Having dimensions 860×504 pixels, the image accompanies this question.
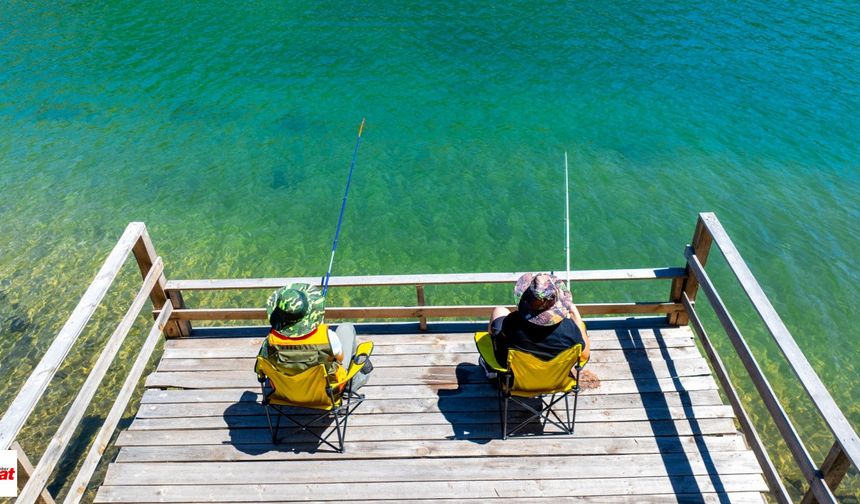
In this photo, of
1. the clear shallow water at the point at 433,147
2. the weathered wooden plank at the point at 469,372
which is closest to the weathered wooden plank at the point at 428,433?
the weathered wooden plank at the point at 469,372

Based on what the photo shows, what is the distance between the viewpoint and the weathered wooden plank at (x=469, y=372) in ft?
18.9

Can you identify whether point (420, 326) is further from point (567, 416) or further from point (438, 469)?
point (567, 416)

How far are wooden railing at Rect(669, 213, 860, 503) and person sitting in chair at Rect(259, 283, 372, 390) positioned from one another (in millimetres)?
3168

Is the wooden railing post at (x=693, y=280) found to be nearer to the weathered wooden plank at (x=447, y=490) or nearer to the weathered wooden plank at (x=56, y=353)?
the weathered wooden plank at (x=447, y=490)

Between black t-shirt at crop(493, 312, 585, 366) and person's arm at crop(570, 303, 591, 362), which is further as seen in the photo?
person's arm at crop(570, 303, 591, 362)

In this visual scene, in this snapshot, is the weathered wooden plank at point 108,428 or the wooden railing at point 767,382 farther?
the weathered wooden plank at point 108,428

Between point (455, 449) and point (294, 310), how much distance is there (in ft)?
5.97

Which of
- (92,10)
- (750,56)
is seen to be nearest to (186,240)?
(92,10)

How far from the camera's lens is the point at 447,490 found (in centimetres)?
479

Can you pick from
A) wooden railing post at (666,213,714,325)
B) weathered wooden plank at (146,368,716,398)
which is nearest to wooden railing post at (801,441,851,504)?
weathered wooden plank at (146,368,716,398)

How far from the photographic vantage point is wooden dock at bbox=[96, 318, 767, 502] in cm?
480

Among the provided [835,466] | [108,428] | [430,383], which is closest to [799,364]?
[835,466]

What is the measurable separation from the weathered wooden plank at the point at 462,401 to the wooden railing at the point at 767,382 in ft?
1.28

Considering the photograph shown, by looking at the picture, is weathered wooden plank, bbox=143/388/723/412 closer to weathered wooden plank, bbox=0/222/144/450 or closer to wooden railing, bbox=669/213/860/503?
wooden railing, bbox=669/213/860/503
